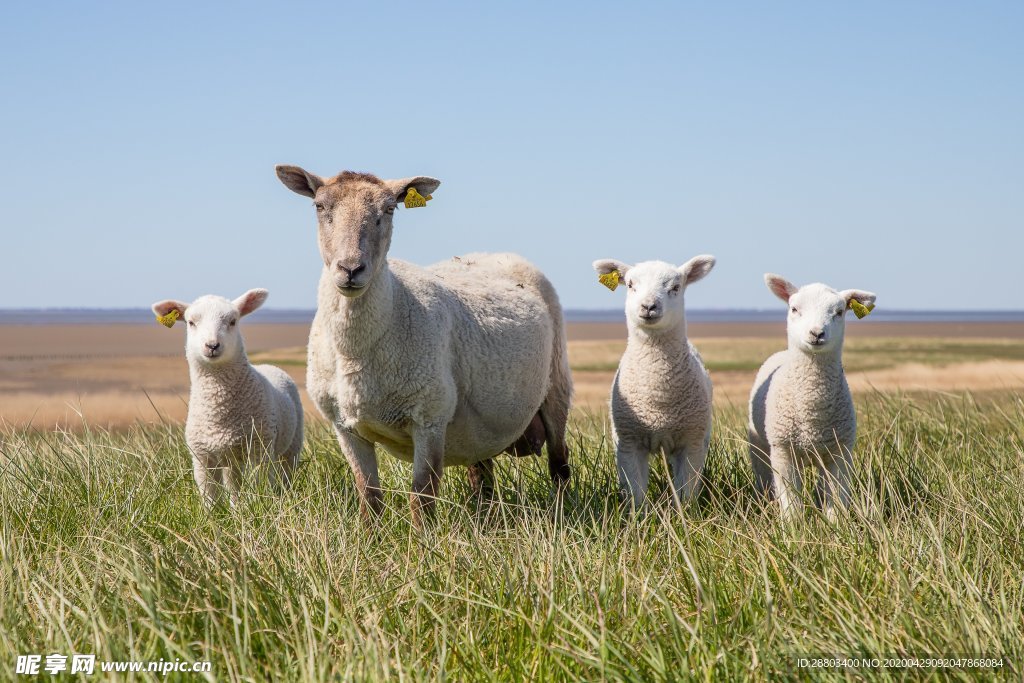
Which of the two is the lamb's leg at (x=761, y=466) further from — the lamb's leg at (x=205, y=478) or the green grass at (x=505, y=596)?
the lamb's leg at (x=205, y=478)

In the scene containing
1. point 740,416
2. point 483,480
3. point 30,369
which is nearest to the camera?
point 483,480

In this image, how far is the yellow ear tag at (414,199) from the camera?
17.1 feet

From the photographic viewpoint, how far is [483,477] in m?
6.92

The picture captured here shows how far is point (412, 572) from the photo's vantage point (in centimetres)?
402

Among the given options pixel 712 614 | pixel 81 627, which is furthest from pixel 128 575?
pixel 712 614

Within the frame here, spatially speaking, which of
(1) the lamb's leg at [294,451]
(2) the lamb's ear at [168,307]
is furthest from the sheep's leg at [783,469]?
(2) the lamb's ear at [168,307]

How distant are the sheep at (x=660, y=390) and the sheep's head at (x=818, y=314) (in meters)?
0.63

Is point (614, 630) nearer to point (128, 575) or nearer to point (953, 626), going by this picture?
point (953, 626)

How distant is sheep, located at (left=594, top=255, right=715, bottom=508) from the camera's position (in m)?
5.92

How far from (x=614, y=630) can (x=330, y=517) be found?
192cm

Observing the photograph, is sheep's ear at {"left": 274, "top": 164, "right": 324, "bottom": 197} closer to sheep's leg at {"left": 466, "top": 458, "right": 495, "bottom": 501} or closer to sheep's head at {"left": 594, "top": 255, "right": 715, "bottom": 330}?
sheep's head at {"left": 594, "top": 255, "right": 715, "bottom": 330}

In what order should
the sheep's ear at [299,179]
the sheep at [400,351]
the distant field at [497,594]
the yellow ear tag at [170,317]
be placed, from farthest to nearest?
1. the yellow ear tag at [170,317]
2. the sheep's ear at [299,179]
3. the sheep at [400,351]
4. the distant field at [497,594]

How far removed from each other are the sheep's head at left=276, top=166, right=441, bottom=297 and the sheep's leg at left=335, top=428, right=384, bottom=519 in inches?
39.7

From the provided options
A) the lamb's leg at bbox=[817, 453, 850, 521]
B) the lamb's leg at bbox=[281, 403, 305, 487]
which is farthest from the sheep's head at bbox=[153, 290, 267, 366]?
the lamb's leg at bbox=[817, 453, 850, 521]
